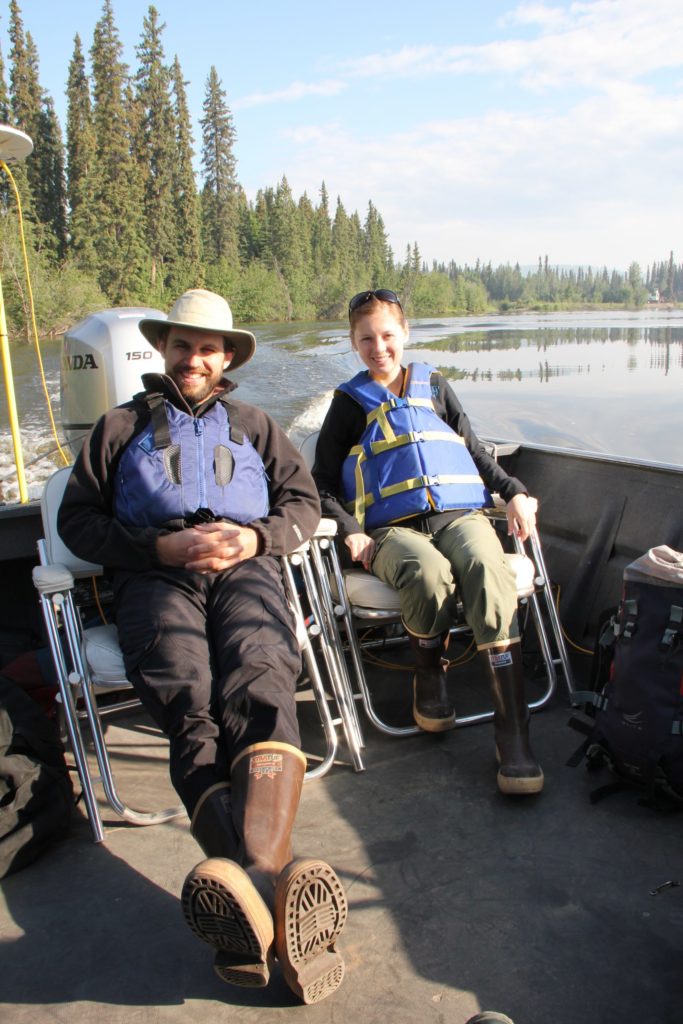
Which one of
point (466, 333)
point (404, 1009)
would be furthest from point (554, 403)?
point (404, 1009)

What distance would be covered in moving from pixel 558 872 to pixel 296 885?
0.82m

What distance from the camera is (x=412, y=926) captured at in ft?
5.96

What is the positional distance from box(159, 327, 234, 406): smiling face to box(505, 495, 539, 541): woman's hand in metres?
1.19

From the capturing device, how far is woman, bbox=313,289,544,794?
2426 millimetres

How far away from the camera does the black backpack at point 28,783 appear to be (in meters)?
2.09

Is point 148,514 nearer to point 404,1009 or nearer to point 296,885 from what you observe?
point 296,885

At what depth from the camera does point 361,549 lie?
2.77 metres

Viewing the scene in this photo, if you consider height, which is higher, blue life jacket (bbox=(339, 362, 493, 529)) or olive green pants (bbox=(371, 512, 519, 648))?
blue life jacket (bbox=(339, 362, 493, 529))

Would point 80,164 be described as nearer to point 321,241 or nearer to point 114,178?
point 114,178

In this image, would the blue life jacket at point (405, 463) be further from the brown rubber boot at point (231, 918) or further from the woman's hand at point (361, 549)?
the brown rubber boot at point (231, 918)

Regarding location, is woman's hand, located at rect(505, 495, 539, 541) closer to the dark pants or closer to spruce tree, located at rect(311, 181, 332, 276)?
the dark pants

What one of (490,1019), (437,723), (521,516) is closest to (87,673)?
(437,723)

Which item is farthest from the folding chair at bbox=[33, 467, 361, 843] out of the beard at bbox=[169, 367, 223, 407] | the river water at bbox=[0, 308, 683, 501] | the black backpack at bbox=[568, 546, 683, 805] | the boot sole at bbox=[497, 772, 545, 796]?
the river water at bbox=[0, 308, 683, 501]

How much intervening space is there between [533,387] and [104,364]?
5.75 meters
